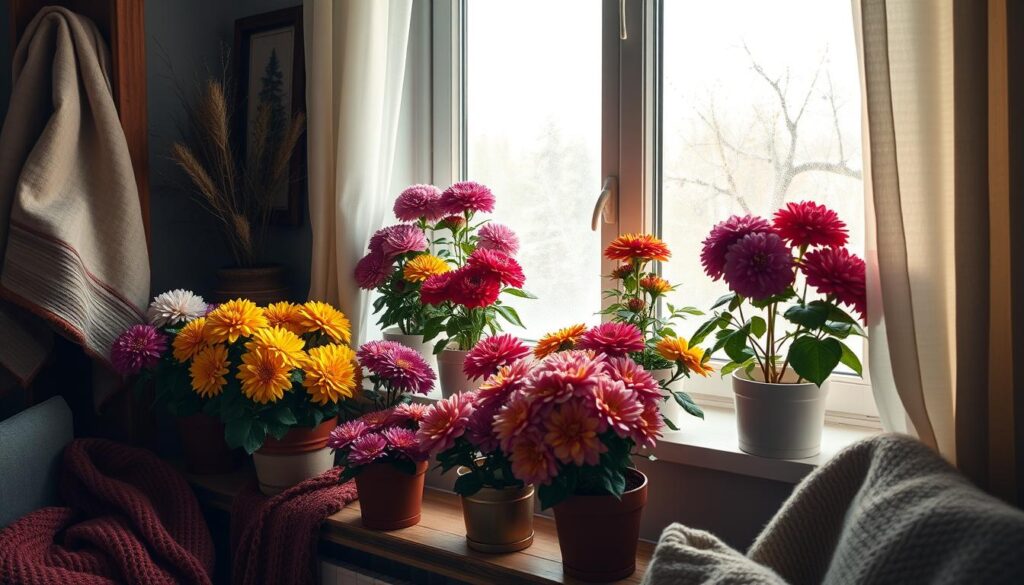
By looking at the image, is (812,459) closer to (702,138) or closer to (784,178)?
(784,178)

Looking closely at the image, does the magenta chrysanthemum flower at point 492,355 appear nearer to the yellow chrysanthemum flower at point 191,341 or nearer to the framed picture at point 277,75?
the yellow chrysanthemum flower at point 191,341

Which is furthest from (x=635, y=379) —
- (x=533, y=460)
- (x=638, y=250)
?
(x=638, y=250)

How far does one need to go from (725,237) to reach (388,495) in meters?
0.73

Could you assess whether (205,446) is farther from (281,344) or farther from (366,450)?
(366,450)

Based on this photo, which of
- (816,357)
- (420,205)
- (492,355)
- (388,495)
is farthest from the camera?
(420,205)

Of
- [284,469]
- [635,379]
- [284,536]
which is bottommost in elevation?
[284,536]

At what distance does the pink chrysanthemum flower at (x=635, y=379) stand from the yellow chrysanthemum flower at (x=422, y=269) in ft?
1.65

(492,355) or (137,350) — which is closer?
(492,355)

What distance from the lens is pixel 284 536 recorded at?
148 centimetres

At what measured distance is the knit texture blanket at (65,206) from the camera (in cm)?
162

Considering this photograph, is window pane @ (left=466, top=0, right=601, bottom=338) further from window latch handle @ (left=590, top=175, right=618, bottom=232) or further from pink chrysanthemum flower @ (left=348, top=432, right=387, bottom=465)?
pink chrysanthemum flower @ (left=348, top=432, right=387, bottom=465)

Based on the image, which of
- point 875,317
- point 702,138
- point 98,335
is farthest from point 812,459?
point 98,335

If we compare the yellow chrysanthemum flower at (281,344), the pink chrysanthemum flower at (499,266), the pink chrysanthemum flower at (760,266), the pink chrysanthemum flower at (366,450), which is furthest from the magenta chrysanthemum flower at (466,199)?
the pink chrysanthemum flower at (760,266)

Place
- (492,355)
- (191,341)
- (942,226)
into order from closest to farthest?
(942,226), (492,355), (191,341)
